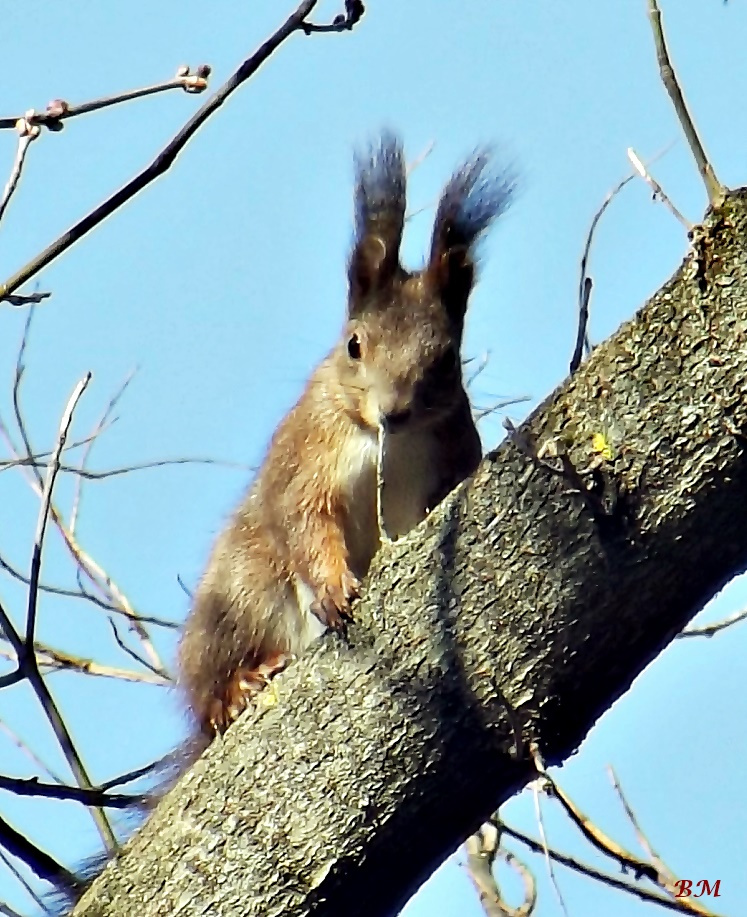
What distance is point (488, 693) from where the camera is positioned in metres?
1.85

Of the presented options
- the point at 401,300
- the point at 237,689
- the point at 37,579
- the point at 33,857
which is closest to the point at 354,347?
the point at 401,300

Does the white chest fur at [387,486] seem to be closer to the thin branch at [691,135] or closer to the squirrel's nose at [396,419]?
the squirrel's nose at [396,419]

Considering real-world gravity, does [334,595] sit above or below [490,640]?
above

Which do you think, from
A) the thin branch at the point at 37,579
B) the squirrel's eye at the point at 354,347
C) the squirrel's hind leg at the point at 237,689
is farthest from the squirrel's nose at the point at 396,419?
the thin branch at the point at 37,579

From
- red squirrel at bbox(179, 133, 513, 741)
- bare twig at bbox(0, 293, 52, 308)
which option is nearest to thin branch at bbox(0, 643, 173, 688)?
red squirrel at bbox(179, 133, 513, 741)

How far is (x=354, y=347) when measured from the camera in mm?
3178

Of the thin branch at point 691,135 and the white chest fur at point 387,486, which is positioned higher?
the white chest fur at point 387,486

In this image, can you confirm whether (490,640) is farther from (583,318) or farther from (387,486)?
(387,486)

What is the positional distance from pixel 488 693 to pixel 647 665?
221mm

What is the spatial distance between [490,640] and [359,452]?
4.46 ft

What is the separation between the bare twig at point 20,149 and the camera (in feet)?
5.82

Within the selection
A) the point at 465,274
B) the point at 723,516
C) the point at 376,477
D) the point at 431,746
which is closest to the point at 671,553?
the point at 723,516

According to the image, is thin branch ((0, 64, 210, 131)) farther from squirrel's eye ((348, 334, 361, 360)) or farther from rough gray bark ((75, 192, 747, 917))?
squirrel's eye ((348, 334, 361, 360))

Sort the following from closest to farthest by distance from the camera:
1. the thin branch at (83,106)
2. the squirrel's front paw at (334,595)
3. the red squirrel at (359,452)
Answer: the thin branch at (83,106) < the squirrel's front paw at (334,595) < the red squirrel at (359,452)
